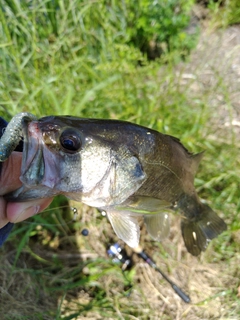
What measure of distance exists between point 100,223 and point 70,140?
4.74ft

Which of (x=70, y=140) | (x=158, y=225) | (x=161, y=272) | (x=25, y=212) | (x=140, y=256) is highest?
(x=70, y=140)

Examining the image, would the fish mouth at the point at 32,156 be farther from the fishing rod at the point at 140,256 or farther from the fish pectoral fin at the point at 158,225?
the fishing rod at the point at 140,256

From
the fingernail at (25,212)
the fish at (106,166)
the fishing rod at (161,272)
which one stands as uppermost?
the fish at (106,166)

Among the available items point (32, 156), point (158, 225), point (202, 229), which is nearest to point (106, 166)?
point (32, 156)

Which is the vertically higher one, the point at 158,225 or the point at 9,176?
the point at 9,176

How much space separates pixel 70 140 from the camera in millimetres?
1514

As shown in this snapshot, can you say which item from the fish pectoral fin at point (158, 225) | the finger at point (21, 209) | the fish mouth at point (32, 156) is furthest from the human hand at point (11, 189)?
the fish pectoral fin at point (158, 225)

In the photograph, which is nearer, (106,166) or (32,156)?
(32,156)

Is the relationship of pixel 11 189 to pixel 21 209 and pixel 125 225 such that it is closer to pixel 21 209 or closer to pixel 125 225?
pixel 21 209

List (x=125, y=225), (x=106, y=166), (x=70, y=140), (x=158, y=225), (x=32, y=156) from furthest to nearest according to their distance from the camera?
(x=158, y=225)
(x=125, y=225)
(x=106, y=166)
(x=70, y=140)
(x=32, y=156)

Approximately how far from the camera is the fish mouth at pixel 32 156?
1.37m

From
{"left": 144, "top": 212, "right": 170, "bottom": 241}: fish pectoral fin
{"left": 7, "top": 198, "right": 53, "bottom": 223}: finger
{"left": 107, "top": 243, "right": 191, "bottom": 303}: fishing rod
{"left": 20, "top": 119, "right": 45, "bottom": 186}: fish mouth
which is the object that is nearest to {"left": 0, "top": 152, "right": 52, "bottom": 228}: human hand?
{"left": 7, "top": 198, "right": 53, "bottom": 223}: finger

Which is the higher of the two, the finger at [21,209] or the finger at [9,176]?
the finger at [9,176]

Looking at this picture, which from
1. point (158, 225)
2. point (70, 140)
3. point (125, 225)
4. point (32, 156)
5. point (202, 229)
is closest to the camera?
point (32, 156)
